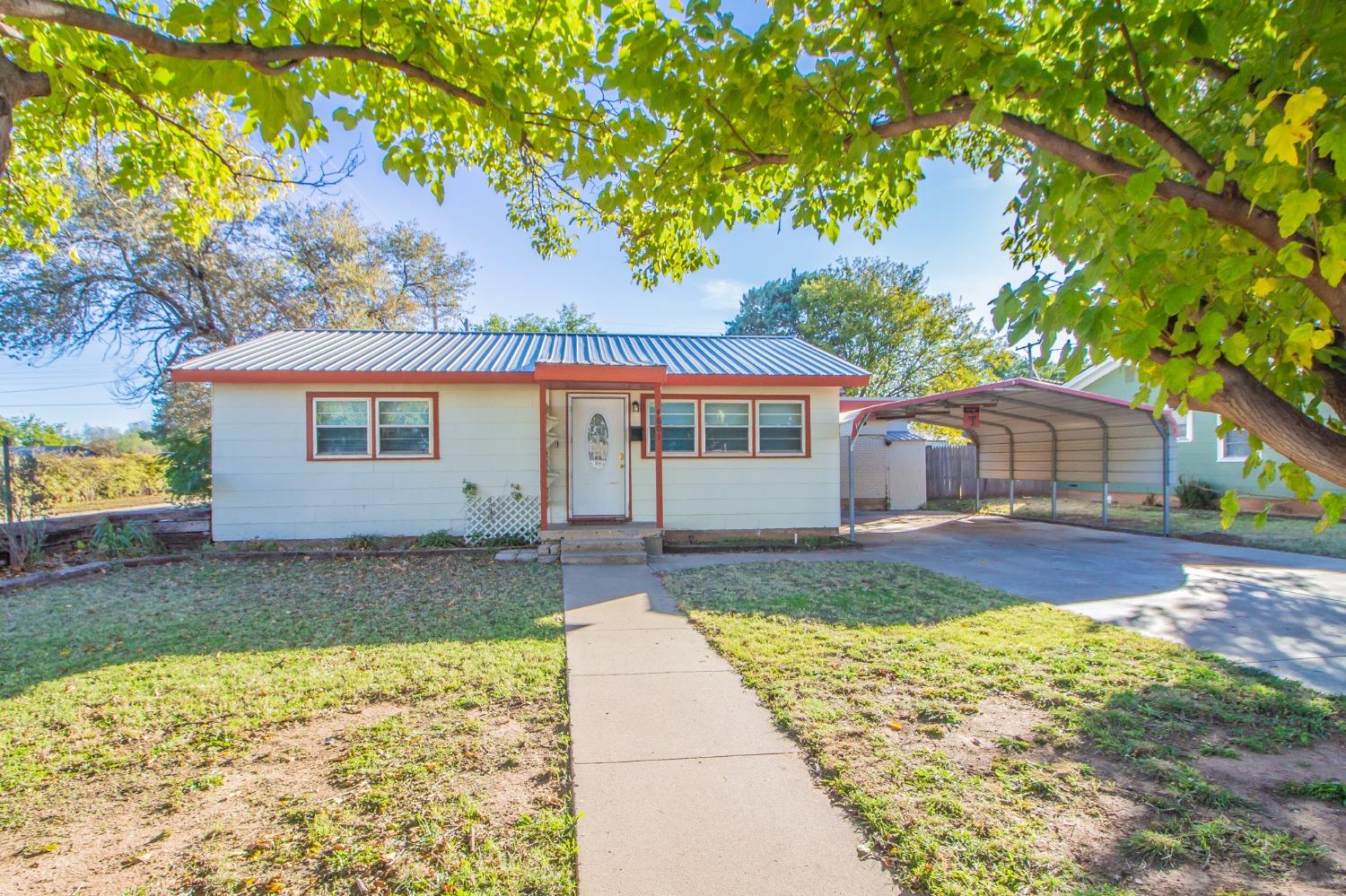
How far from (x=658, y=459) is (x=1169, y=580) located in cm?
697

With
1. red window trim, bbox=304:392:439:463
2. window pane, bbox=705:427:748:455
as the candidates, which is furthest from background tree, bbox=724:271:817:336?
red window trim, bbox=304:392:439:463

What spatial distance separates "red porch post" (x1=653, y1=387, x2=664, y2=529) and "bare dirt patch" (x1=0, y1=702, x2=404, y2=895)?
684 cm

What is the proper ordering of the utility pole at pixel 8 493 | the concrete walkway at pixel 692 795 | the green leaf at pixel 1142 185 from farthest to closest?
the utility pole at pixel 8 493, the concrete walkway at pixel 692 795, the green leaf at pixel 1142 185

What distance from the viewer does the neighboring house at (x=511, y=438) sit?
9.66m

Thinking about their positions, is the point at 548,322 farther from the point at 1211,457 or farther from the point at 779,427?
the point at 1211,457

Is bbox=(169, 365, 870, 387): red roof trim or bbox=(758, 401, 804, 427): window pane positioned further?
bbox=(758, 401, 804, 427): window pane

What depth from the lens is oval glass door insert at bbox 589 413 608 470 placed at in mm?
10414

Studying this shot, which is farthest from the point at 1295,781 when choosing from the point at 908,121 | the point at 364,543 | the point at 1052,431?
the point at 1052,431

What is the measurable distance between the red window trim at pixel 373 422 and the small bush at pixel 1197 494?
56.3 ft

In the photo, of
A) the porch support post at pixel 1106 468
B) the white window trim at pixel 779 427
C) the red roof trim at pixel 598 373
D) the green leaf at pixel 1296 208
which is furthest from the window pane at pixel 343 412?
the porch support post at pixel 1106 468

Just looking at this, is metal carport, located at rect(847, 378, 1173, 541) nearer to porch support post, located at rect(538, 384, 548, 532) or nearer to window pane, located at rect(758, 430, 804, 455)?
window pane, located at rect(758, 430, 804, 455)

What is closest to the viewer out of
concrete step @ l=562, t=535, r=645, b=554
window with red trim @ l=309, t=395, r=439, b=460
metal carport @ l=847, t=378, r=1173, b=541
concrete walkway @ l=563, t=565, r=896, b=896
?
concrete walkway @ l=563, t=565, r=896, b=896

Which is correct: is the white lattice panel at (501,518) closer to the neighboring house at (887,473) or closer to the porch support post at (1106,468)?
the neighboring house at (887,473)

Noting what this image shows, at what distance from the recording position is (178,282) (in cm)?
1766
